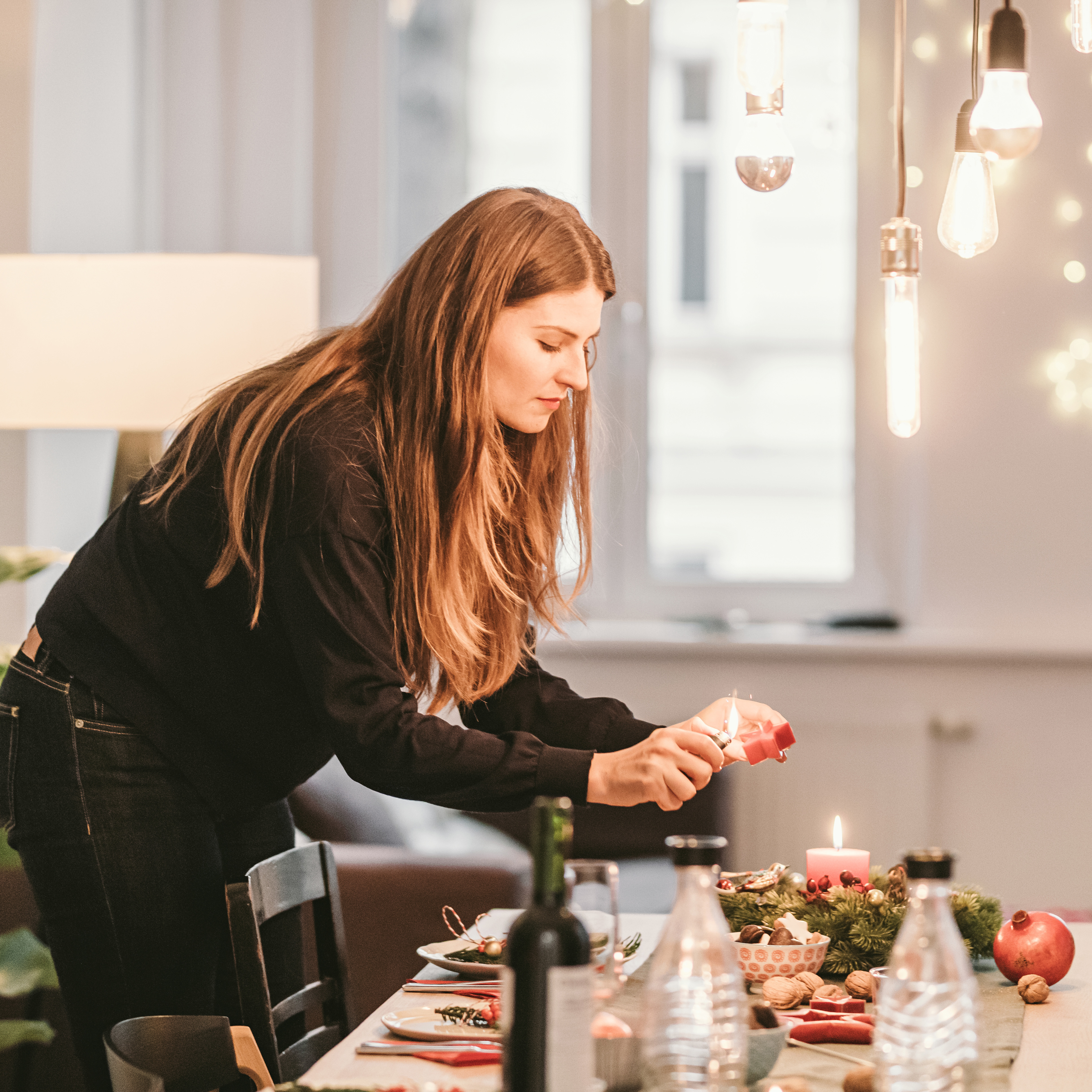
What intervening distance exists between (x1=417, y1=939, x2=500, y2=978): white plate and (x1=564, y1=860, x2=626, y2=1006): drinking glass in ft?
1.29

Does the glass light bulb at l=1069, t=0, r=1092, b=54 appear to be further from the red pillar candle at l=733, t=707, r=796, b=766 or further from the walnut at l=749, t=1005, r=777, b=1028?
the walnut at l=749, t=1005, r=777, b=1028

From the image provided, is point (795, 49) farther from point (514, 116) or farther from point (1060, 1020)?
point (1060, 1020)

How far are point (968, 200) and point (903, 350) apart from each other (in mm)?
190

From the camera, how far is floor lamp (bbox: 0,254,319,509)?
7.77ft

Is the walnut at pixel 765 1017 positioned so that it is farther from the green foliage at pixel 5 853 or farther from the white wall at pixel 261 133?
the white wall at pixel 261 133

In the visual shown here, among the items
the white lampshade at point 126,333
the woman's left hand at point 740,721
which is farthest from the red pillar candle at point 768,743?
the white lampshade at point 126,333

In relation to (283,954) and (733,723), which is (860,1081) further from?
(283,954)

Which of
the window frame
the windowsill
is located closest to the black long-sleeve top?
the windowsill

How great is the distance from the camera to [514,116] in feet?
11.9

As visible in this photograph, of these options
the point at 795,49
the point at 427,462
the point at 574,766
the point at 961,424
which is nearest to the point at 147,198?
the point at 795,49

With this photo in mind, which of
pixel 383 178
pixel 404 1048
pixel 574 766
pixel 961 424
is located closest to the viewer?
pixel 404 1048

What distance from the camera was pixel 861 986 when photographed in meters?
1.22

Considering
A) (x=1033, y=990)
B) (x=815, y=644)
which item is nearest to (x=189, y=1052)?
(x=1033, y=990)

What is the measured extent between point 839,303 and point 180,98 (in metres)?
1.75
